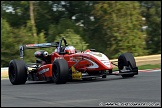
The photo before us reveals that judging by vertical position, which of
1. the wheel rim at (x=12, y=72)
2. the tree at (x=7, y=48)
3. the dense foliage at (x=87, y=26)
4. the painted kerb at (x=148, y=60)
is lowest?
the wheel rim at (x=12, y=72)

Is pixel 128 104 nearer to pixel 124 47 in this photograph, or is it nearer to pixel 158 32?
pixel 124 47

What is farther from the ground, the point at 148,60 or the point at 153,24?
the point at 153,24

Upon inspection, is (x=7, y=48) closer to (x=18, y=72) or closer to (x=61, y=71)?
(x=18, y=72)

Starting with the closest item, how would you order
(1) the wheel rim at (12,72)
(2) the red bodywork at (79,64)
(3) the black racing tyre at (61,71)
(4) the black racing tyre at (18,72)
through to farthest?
(3) the black racing tyre at (61,71), (2) the red bodywork at (79,64), (4) the black racing tyre at (18,72), (1) the wheel rim at (12,72)

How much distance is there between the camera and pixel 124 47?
31.8m

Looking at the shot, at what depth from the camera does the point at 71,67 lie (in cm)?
1359

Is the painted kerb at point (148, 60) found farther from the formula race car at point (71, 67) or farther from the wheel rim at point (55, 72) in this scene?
the wheel rim at point (55, 72)

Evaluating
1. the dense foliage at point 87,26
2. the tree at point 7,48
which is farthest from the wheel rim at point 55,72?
the tree at point 7,48

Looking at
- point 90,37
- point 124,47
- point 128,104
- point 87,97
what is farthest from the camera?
point 90,37

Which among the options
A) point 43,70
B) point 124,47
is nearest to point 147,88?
point 43,70

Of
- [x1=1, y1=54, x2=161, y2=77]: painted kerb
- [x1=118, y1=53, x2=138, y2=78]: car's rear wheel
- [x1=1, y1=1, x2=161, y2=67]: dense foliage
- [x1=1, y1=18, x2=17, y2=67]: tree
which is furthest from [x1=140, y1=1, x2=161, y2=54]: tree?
[x1=118, y1=53, x2=138, y2=78]: car's rear wheel

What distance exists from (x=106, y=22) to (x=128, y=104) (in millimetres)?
27272

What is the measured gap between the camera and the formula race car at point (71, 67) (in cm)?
1308

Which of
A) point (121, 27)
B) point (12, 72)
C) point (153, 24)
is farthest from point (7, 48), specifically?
point (12, 72)
